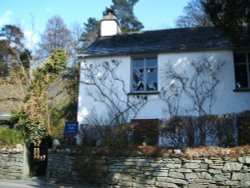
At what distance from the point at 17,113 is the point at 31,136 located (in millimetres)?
1517

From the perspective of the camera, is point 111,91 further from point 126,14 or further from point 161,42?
point 126,14

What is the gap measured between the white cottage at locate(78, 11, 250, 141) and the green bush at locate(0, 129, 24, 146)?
10.9 ft

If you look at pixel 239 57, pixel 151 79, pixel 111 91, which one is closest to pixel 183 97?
pixel 151 79

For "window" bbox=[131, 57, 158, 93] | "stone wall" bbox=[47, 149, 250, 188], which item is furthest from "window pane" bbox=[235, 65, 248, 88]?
"stone wall" bbox=[47, 149, 250, 188]

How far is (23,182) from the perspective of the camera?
14.1m

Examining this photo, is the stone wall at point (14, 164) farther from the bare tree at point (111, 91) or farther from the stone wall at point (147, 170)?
the bare tree at point (111, 91)

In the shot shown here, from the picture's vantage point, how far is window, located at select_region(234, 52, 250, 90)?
55.1 ft

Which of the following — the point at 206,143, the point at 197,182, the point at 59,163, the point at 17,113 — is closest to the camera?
the point at 197,182

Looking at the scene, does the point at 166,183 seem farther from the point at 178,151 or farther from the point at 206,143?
the point at 206,143

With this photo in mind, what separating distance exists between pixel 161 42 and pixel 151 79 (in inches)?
95.8

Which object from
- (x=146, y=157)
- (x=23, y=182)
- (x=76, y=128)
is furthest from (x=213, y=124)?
(x=23, y=182)

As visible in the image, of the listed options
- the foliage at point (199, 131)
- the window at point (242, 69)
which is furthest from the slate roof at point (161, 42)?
the foliage at point (199, 131)

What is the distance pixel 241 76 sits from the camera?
17.0 metres

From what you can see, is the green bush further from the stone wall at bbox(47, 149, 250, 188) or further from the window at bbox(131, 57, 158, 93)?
the window at bbox(131, 57, 158, 93)
